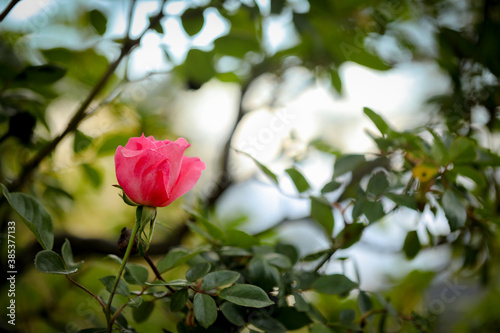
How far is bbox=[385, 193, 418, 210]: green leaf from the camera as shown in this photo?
36cm

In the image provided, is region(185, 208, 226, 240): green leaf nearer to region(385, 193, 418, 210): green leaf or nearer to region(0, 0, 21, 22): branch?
region(385, 193, 418, 210): green leaf

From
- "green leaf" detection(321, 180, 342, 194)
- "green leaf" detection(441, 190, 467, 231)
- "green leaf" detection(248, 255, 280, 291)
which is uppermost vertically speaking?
"green leaf" detection(321, 180, 342, 194)

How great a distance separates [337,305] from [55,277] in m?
0.50

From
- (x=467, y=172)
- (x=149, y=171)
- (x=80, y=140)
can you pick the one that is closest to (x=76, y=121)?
(x=80, y=140)

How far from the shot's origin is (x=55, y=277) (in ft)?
2.32

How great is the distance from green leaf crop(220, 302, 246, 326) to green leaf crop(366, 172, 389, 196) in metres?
0.17

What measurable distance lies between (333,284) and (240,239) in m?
0.10

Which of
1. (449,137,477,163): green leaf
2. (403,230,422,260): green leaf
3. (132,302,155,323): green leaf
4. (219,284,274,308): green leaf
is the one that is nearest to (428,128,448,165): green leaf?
(449,137,477,163): green leaf

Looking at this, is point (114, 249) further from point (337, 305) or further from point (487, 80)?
point (487, 80)

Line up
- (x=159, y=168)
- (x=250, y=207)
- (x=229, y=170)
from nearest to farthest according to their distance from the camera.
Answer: (x=159, y=168) < (x=229, y=170) < (x=250, y=207)

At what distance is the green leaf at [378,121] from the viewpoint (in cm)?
40

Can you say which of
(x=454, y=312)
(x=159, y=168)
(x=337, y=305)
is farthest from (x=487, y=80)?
(x=454, y=312)

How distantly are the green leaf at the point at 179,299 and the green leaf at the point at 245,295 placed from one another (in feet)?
0.12

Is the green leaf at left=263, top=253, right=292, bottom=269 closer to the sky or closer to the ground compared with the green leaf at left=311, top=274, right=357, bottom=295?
closer to the sky
